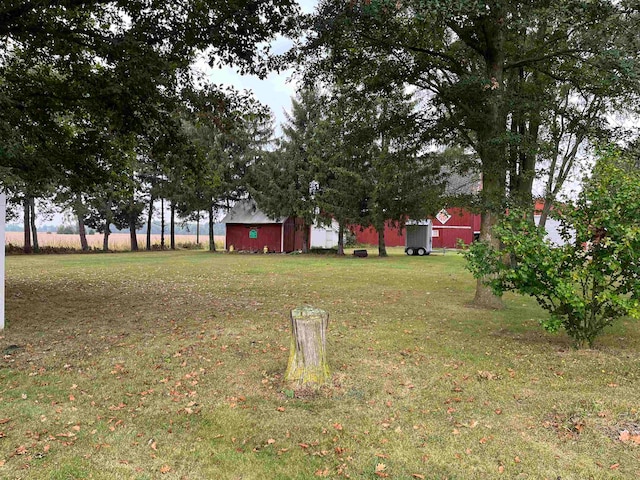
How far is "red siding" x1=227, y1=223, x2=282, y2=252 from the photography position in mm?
31891

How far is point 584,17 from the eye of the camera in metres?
7.29

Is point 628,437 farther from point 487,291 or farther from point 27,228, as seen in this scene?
point 27,228

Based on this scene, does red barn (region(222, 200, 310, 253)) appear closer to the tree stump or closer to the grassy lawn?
the grassy lawn

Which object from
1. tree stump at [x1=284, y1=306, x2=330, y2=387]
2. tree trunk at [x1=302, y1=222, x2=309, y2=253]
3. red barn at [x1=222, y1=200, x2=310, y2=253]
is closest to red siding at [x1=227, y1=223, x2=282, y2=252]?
red barn at [x1=222, y1=200, x2=310, y2=253]

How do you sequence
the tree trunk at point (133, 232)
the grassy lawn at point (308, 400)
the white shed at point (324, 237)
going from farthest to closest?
the tree trunk at point (133, 232), the white shed at point (324, 237), the grassy lawn at point (308, 400)

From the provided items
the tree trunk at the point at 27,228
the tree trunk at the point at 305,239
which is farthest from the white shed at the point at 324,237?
the tree trunk at the point at 27,228

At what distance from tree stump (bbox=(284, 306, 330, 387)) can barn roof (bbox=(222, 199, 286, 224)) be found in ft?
88.1

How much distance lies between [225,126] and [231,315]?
3.69 metres

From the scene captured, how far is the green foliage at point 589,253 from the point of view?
16.2 ft

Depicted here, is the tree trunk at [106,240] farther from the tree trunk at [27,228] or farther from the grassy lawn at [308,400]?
the grassy lawn at [308,400]

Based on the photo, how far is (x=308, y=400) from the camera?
4.32 meters

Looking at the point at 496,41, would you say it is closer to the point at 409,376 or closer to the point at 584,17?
the point at 584,17

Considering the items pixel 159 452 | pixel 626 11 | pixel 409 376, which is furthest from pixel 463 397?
pixel 626 11

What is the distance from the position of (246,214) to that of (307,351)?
29.1 metres
